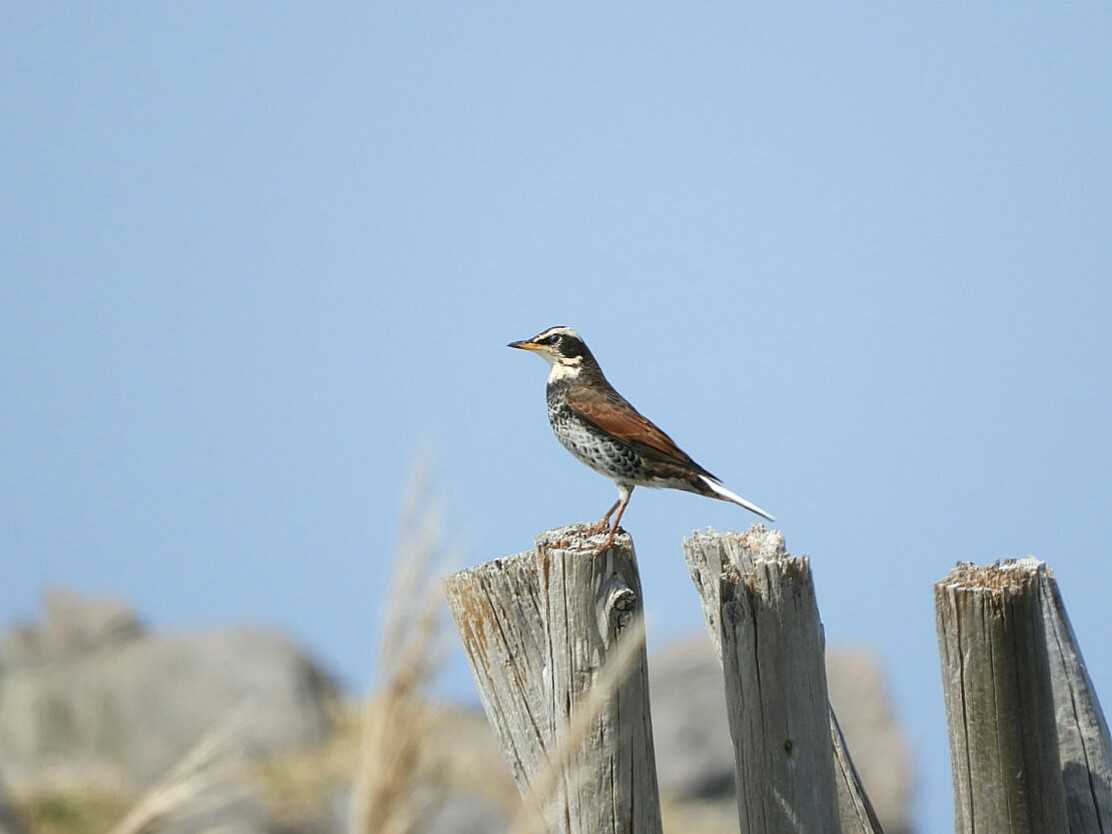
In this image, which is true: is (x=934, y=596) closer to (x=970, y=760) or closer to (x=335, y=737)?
(x=970, y=760)

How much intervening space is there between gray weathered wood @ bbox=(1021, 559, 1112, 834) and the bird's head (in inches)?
114

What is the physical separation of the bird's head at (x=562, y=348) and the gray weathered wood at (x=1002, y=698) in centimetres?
307

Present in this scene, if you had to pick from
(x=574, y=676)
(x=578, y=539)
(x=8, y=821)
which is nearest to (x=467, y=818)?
(x=8, y=821)

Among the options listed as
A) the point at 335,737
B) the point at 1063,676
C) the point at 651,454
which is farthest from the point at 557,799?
the point at 335,737

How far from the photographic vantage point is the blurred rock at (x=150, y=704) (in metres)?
17.6

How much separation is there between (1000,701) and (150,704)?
15.8m

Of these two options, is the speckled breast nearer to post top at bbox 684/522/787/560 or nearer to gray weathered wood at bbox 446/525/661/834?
post top at bbox 684/522/787/560

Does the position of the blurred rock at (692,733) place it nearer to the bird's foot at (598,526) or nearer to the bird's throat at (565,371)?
the bird's throat at (565,371)

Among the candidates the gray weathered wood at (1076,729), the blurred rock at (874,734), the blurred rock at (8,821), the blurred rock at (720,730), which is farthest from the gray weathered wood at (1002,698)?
the blurred rock at (874,734)

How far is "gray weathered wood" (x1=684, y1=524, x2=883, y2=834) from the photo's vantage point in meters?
4.68

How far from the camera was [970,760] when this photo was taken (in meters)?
4.30

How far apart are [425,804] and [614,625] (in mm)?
2507

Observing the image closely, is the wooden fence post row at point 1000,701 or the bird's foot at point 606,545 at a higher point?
the bird's foot at point 606,545

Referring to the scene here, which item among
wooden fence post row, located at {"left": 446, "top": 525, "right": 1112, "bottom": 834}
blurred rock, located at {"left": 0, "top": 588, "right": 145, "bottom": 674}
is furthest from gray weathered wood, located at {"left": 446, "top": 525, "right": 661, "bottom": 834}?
blurred rock, located at {"left": 0, "top": 588, "right": 145, "bottom": 674}
